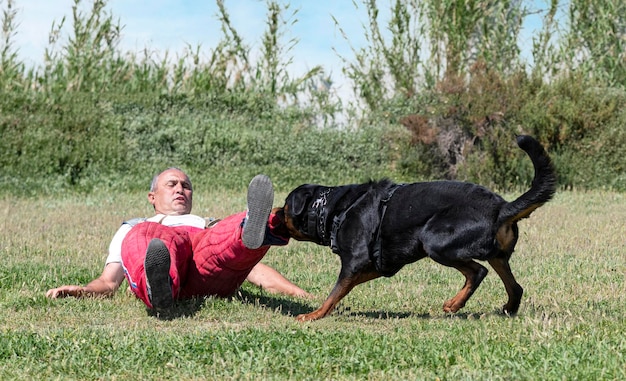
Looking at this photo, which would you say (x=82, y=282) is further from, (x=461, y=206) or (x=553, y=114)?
(x=553, y=114)

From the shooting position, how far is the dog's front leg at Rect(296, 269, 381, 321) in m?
5.83

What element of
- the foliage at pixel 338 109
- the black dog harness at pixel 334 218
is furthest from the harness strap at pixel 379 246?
the foliage at pixel 338 109

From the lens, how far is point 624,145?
59.3 feet

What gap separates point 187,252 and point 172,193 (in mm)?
1100

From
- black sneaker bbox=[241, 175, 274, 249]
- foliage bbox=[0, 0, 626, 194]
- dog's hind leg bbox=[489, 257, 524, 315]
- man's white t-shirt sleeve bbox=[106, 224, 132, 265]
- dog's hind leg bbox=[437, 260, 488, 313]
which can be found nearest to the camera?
dog's hind leg bbox=[489, 257, 524, 315]

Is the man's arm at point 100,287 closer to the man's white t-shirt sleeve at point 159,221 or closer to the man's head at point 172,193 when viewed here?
the man's white t-shirt sleeve at point 159,221

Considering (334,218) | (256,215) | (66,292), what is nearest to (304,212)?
(334,218)

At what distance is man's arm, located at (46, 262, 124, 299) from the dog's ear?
5.87 feet

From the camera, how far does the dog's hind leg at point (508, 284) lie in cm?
571

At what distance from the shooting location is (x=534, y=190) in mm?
5410

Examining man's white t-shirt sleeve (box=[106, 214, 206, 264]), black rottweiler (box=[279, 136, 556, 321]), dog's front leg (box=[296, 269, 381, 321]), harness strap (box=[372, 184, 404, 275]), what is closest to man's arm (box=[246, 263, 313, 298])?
man's white t-shirt sleeve (box=[106, 214, 206, 264])

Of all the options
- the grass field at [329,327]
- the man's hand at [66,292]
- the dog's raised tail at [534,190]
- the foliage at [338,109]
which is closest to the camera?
the grass field at [329,327]

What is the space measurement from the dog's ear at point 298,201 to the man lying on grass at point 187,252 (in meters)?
0.15

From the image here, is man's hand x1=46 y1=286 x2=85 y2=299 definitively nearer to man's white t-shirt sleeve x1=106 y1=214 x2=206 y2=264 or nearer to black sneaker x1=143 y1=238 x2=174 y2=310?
man's white t-shirt sleeve x1=106 y1=214 x2=206 y2=264
